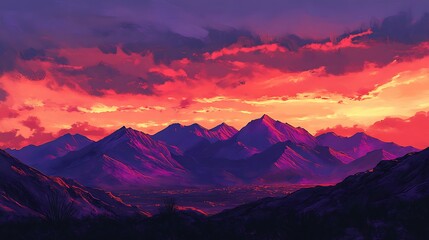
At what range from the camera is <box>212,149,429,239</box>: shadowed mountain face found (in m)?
71.7

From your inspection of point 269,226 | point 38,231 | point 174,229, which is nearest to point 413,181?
point 269,226

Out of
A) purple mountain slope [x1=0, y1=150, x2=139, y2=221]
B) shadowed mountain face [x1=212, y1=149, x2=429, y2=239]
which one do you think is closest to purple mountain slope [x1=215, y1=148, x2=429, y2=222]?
shadowed mountain face [x1=212, y1=149, x2=429, y2=239]

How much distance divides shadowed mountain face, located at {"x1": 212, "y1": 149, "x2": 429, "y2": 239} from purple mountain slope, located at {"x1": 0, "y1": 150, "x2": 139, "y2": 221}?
152 feet

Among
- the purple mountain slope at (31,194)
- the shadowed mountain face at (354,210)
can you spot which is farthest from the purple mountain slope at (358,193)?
the purple mountain slope at (31,194)

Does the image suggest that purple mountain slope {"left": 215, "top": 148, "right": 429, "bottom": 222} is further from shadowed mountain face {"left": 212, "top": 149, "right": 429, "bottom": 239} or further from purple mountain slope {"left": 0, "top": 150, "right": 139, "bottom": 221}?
purple mountain slope {"left": 0, "top": 150, "right": 139, "bottom": 221}

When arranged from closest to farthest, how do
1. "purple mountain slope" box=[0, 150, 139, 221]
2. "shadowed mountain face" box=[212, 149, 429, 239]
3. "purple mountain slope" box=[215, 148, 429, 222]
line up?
"shadowed mountain face" box=[212, 149, 429, 239]
"purple mountain slope" box=[215, 148, 429, 222]
"purple mountain slope" box=[0, 150, 139, 221]

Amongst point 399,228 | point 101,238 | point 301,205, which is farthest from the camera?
point 301,205

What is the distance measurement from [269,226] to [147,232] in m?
16.6

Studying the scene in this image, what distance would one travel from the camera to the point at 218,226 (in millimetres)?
91562

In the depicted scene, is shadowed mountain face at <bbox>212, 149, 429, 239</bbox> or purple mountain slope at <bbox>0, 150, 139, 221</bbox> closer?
shadowed mountain face at <bbox>212, 149, 429, 239</bbox>

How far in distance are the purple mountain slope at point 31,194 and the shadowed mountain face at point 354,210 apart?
46.4 m

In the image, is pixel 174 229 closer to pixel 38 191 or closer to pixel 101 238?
pixel 101 238

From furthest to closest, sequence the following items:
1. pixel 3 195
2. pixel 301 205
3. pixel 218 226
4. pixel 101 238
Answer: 1. pixel 3 195
2. pixel 301 205
3. pixel 218 226
4. pixel 101 238

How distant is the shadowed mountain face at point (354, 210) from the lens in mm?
71688
